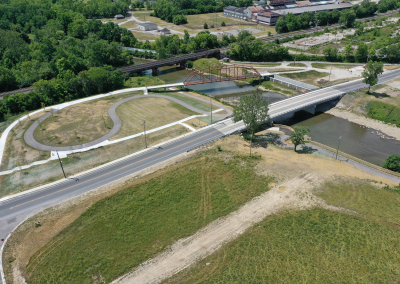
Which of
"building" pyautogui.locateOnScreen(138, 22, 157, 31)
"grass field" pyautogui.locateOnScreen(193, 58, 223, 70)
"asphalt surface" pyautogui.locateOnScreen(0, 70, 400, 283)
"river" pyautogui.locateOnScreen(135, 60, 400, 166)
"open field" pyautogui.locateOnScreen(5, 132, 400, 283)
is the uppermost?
"building" pyautogui.locateOnScreen(138, 22, 157, 31)

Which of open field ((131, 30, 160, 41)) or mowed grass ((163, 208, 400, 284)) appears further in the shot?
open field ((131, 30, 160, 41))

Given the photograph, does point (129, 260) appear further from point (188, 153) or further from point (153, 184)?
point (188, 153)

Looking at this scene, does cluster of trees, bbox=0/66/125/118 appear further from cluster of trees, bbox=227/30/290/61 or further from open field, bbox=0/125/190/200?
cluster of trees, bbox=227/30/290/61

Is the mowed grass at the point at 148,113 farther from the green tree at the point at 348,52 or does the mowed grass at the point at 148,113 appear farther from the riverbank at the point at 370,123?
the green tree at the point at 348,52

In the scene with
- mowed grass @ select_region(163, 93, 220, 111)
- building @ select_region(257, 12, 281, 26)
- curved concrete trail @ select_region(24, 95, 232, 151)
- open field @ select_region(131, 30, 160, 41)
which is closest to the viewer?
curved concrete trail @ select_region(24, 95, 232, 151)

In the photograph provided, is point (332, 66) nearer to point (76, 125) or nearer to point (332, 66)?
point (332, 66)

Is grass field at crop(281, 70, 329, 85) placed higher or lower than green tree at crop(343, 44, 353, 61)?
lower

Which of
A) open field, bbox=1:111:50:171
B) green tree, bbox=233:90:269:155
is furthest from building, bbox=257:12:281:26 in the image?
open field, bbox=1:111:50:171
